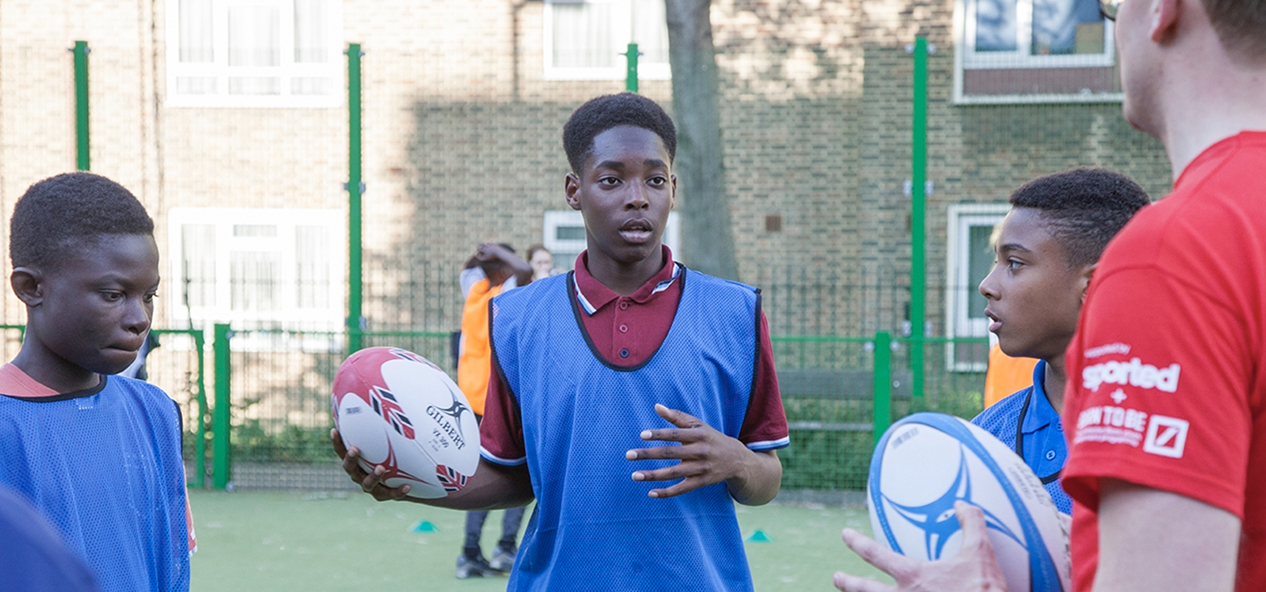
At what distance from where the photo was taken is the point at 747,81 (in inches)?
511

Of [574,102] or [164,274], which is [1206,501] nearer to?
[574,102]

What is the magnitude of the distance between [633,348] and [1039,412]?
91 cm

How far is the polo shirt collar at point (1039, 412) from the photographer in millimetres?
2246

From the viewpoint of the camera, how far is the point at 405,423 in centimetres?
270

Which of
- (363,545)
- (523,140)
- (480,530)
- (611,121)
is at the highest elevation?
(523,140)

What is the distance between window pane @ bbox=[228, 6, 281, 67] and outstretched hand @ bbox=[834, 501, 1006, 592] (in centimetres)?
1346

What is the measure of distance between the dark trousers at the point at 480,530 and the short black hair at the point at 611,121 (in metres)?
3.97

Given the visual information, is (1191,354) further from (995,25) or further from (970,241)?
(995,25)

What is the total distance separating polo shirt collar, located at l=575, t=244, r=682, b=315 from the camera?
8.63 feet

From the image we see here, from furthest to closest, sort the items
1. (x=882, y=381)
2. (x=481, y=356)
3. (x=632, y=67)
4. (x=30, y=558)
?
(x=632, y=67) → (x=882, y=381) → (x=481, y=356) → (x=30, y=558)

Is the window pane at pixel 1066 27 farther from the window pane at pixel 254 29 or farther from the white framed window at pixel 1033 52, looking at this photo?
the window pane at pixel 254 29

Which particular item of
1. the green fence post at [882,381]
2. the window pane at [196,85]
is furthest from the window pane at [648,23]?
the green fence post at [882,381]

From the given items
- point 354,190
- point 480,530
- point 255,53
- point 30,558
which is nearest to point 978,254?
point 354,190

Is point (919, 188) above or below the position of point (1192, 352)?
above
